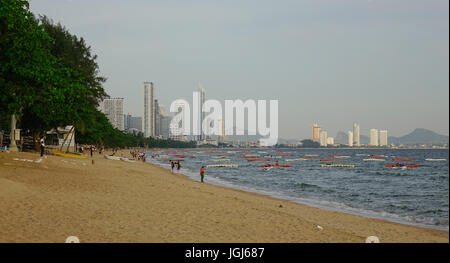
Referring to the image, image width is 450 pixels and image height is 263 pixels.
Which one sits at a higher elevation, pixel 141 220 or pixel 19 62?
pixel 19 62

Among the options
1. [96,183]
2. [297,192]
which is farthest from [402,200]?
[96,183]

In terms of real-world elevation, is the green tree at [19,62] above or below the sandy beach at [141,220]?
above

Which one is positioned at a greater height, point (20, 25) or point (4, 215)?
point (20, 25)

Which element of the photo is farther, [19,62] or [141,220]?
[19,62]

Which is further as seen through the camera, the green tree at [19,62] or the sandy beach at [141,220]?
the green tree at [19,62]

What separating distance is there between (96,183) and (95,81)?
34868mm

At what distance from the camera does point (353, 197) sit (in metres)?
27.7

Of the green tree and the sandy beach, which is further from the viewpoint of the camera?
the green tree

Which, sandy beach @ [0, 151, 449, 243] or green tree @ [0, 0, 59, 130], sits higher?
green tree @ [0, 0, 59, 130]
